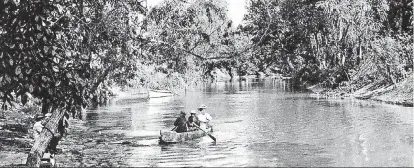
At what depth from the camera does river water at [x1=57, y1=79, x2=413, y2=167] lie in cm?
1950

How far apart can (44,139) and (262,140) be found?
37.8 feet

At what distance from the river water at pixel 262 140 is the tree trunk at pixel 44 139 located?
2797 millimetres

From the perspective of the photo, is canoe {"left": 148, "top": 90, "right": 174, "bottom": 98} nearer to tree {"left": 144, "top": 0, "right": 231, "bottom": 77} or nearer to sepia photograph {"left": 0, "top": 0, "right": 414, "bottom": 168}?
sepia photograph {"left": 0, "top": 0, "right": 414, "bottom": 168}

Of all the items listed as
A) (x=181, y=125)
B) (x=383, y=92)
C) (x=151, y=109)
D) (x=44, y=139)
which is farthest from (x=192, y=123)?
(x=383, y=92)

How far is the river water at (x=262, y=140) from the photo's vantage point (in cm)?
1950

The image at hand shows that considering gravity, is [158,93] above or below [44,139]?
above

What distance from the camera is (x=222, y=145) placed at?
24.3 meters

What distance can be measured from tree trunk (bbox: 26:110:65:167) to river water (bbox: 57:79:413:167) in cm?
280

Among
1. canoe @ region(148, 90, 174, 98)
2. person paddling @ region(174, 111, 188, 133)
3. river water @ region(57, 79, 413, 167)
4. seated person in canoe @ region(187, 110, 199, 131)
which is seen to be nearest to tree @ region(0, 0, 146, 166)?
river water @ region(57, 79, 413, 167)

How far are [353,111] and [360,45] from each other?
2140 cm

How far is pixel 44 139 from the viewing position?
54.8 feet

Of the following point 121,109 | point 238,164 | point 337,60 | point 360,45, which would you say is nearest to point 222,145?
point 238,164

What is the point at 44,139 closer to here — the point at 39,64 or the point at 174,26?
the point at 39,64

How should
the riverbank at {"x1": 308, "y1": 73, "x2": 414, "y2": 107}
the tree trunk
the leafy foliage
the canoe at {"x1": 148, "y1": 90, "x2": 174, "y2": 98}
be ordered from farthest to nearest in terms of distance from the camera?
the canoe at {"x1": 148, "y1": 90, "x2": 174, "y2": 98} → the riverbank at {"x1": 308, "y1": 73, "x2": 414, "y2": 107} → the tree trunk → the leafy foliage
